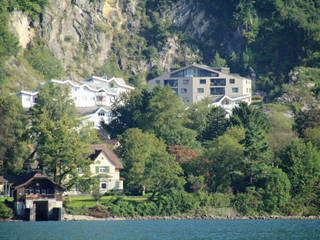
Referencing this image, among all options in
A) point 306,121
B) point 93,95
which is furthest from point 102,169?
point 93,95

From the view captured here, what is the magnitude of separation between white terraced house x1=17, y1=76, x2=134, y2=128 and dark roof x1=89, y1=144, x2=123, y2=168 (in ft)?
109

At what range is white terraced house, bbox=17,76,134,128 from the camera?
142 m

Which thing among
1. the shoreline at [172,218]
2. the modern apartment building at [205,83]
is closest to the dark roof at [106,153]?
the shoreline at [172,218]

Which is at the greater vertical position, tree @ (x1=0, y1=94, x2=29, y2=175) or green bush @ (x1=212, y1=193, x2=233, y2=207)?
tree @ (x1=0, y1=94, x2=29, y2=175)

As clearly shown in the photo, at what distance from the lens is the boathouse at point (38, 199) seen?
8531cm

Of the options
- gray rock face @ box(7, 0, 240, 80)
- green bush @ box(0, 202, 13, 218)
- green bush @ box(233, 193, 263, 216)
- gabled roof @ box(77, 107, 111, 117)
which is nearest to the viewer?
green bush @ box(0, 202, 13, 218)

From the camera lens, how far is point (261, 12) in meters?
191

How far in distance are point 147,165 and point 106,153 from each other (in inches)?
443

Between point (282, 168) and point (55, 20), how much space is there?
303 feet

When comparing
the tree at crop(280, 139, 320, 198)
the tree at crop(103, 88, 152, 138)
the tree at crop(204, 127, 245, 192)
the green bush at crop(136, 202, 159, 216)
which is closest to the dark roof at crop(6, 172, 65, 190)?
the green bush at crop(136, 202, 159, 216)

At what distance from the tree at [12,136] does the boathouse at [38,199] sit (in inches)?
333

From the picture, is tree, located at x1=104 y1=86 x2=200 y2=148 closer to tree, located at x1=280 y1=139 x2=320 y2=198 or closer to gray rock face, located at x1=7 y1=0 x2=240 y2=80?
tree, located at x1=280 y1=139 x2=320 y2=198

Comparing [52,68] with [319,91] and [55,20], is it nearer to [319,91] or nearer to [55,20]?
[55,20]

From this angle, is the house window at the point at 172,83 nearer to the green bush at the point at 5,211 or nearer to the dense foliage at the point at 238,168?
the dense foliage at the point at 238,168
